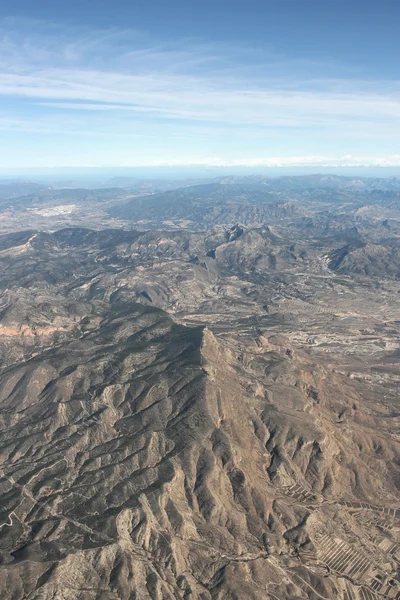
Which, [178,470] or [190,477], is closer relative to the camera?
[178,470]

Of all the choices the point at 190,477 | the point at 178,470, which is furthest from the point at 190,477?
the point at 178,470

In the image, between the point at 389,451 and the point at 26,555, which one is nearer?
the point at 26,555

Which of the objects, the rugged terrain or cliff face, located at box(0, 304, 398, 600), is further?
the rugged terrain

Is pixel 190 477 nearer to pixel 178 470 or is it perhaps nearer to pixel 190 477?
pixel 190 477

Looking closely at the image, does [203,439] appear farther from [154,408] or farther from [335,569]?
[335,569]

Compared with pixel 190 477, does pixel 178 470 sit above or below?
above

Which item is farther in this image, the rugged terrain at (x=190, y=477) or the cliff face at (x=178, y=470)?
the rugged terrain at (x=190, y=477)

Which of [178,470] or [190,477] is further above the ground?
[178,470]

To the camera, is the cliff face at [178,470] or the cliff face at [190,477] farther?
the cliff face at [190,477]

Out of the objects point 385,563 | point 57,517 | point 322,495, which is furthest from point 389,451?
point 57,517

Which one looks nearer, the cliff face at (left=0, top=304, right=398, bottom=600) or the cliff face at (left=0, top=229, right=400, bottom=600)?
the cliff face at (left=0, top=304, right=398, bottom=600)

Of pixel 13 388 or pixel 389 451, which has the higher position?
pixel 13 388
